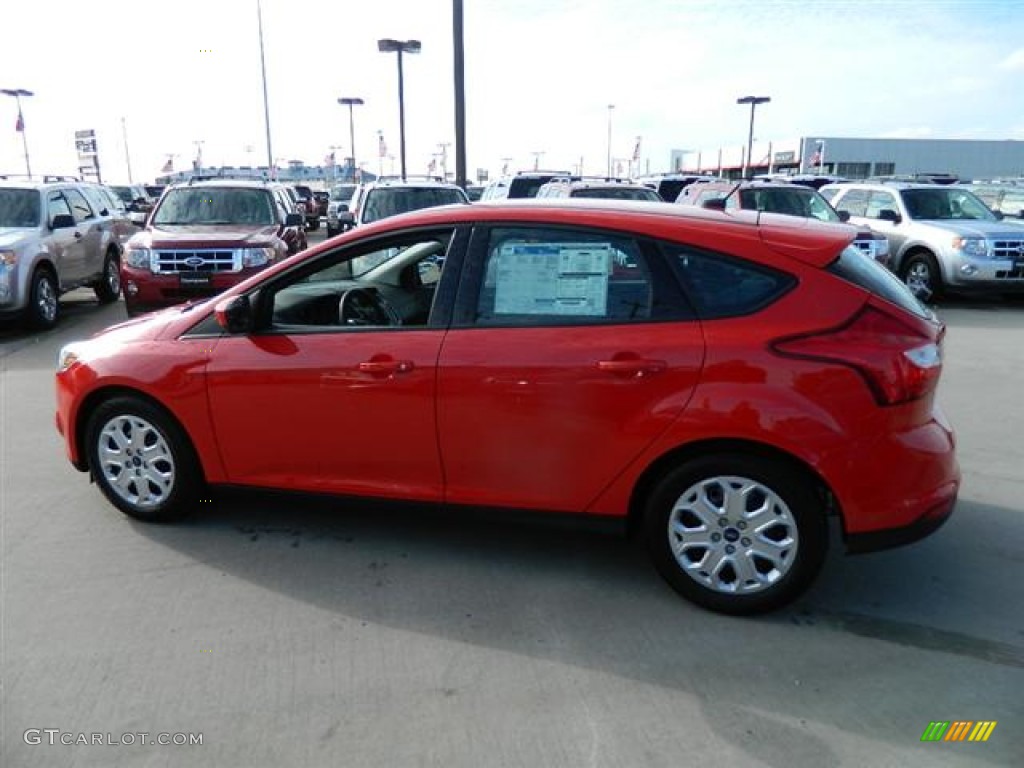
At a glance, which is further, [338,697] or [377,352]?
[377,352]

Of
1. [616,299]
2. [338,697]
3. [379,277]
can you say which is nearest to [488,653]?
[338,697]

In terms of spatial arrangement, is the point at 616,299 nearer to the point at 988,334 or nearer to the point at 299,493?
the point at 299,493

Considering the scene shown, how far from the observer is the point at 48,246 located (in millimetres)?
10359

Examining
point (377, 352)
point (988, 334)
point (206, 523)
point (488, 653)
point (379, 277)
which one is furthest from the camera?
point (988, 334)

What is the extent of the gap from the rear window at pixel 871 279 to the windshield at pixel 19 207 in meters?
10.5

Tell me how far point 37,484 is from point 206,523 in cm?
141

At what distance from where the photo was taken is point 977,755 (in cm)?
262

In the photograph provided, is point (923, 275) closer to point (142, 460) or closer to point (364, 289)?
point (364, 289)

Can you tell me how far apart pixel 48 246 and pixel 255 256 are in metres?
3.10

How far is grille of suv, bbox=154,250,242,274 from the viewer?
922 centimetres

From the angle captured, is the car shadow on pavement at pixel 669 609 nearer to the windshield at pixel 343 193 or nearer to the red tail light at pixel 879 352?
the red tail light at pixel 879 352

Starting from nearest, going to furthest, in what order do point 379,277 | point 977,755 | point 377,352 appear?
point 977,755 → point 377,352 → point 379,277

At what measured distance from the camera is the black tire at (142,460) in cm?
413

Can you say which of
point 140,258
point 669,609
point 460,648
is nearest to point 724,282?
point 669,609
